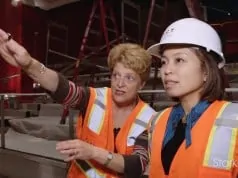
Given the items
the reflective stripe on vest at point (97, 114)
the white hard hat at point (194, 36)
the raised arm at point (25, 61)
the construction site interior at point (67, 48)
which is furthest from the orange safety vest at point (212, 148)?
the construction site interior at point (67, 48)

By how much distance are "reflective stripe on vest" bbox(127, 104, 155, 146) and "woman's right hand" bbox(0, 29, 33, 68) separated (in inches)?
17.5

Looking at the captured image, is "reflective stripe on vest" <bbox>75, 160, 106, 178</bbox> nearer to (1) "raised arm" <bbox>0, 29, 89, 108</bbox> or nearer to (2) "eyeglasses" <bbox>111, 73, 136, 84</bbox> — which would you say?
(1) "raised arm" <bbox>0, 29, 89, 108</bbox>

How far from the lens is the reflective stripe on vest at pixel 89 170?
4.29 feet

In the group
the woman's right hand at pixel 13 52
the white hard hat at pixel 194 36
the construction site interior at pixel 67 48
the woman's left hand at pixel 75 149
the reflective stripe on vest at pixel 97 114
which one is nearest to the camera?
the white hard hat at pixel 194 36

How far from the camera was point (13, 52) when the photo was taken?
4.03 feet

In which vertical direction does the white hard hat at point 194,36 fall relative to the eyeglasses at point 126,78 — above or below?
above

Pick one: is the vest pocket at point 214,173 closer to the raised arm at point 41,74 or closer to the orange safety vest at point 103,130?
the orange safety vest at point 103,130

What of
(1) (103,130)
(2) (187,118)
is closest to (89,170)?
(1) (103,130)

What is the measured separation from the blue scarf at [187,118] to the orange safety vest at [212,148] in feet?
0.04

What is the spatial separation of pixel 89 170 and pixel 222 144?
1.93ft

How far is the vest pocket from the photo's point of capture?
0.90 metres

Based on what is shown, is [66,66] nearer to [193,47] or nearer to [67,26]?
[67,26]

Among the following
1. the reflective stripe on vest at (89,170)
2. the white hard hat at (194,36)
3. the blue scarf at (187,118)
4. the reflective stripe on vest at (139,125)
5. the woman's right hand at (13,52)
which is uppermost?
the white hard hat at (194,36)

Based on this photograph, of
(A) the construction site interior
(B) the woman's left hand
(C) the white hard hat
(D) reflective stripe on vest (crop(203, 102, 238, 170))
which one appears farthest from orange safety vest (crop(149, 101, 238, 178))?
(A) the construction site interior
